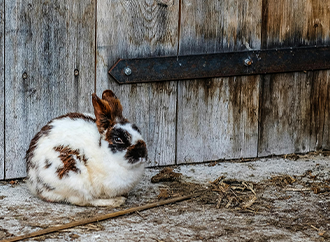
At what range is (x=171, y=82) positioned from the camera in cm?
418

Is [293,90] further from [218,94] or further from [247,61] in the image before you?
[218,94]

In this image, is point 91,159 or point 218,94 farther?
point 218,94

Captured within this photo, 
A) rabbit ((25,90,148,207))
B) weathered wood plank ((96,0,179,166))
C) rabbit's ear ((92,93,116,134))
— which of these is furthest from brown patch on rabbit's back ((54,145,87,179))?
weathered wood plank ((96,0,179,166))

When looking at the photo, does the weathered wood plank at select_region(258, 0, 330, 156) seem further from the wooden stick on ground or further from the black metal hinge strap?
the wooden stick on ground

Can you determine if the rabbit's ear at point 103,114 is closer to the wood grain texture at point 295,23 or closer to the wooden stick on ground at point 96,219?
the wooden stick on ground at point 96,219

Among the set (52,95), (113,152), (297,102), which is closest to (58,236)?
(113,152)

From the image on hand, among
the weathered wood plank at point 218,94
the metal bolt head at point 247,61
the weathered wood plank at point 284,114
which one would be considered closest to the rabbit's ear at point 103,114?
the weathered wood plank at point 218,94

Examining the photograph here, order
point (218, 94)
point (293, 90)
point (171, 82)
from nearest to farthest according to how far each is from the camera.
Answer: point (171, 82)
point (218, 94)
point (293, 90)

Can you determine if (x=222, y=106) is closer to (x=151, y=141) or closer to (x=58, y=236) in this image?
(x=151, y=141)

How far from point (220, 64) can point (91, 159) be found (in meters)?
1.46

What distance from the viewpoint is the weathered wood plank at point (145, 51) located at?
396cm

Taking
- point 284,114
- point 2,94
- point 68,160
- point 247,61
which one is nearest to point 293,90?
point 284,114

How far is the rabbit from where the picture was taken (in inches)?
129

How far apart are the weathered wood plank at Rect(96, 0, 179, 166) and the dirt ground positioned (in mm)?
302
